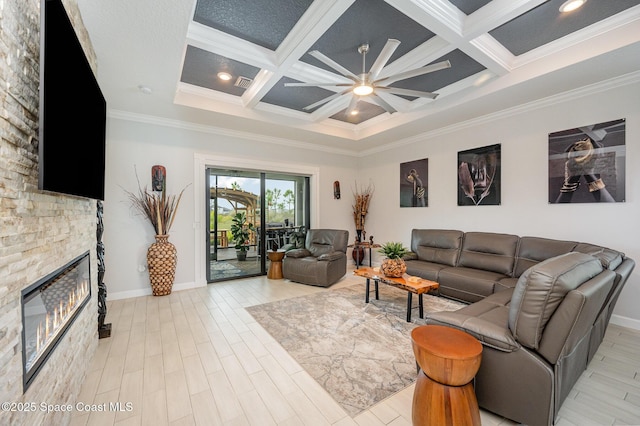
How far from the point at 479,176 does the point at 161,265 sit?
528 cm

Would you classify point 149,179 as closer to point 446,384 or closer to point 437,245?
point 446,384

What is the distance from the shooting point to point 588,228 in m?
3.31

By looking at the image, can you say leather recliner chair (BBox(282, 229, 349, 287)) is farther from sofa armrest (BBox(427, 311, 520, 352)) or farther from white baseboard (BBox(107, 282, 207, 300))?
sofa armrest (BBox(427, 311, 520, 352))

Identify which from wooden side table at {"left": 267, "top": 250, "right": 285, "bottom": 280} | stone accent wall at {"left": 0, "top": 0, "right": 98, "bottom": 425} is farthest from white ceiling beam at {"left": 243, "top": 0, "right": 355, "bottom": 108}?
wooden side table at {"left": 267, "top": 250, "right": 285, "bottom": 280}

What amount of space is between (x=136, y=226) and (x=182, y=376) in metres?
2.90

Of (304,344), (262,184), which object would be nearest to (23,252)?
(304,344)

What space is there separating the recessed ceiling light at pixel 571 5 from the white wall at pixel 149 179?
4.34 metres

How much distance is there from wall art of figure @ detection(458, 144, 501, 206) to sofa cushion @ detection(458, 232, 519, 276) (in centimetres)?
61

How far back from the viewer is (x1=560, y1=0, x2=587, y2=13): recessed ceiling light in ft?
7.59

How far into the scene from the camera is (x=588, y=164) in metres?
3.28

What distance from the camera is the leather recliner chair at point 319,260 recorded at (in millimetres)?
4543

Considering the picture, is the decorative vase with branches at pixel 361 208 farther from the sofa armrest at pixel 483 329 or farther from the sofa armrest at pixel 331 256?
the sofa armrest at pixel 483 329

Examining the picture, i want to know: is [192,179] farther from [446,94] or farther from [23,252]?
[446,94]

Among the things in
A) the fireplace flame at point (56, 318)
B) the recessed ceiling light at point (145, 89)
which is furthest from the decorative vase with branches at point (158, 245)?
the fireplace flame at point (56, 318)
